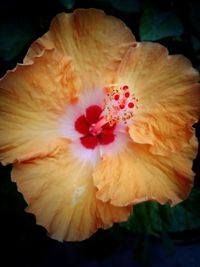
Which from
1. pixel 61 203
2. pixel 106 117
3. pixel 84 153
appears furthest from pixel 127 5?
pixel 61 203

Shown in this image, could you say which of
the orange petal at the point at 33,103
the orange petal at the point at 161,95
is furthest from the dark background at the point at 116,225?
the orange petal at the point at 33,103

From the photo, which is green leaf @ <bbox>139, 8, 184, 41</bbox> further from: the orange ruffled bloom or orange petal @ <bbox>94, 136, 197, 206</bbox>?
orange petal @ <bbox>94, 136, 197, 206</bbox>

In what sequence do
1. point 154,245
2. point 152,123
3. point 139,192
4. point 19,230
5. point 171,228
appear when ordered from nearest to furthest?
point 139,192 → point 152,123 → point 171,228 → point 19,230 → point 154,245

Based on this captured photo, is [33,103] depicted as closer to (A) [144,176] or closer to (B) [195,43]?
(A) [144,176]

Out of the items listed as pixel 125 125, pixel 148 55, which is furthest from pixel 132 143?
pixel 148 55

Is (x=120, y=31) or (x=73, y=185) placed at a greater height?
(x=120, y=31)

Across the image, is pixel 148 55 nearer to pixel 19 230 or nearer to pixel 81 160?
pixel 81 160

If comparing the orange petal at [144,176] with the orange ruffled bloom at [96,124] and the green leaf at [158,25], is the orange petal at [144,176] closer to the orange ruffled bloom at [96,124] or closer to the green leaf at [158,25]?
the orange ruffled bloom at [96,124]

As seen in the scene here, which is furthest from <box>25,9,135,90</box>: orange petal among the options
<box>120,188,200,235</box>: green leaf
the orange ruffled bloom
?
<box>120,188,200,235</box>: green leaf
